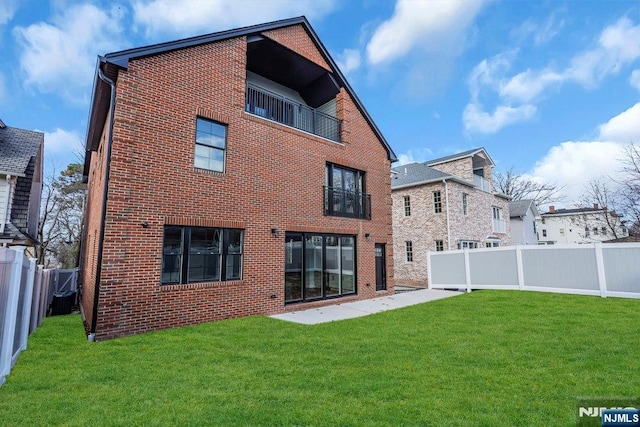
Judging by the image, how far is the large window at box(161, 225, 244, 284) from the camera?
739 centimetres

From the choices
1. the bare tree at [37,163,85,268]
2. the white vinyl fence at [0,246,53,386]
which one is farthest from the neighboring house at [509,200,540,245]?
the bare tree at [37,163,85,268]

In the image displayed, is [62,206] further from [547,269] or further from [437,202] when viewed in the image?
[547,269]

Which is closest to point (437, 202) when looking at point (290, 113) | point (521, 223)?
point (290, 113)

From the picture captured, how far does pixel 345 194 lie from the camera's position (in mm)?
11797

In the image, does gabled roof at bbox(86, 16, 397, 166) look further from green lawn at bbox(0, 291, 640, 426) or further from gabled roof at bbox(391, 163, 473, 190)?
gabled roof at bbox(391, 163, 473, 190)

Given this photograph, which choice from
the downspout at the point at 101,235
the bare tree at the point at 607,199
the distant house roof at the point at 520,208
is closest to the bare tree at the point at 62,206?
the downspout at the point at 101,235

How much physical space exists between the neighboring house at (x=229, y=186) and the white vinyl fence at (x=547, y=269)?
3.74 meters

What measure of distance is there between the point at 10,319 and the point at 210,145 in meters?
5.39

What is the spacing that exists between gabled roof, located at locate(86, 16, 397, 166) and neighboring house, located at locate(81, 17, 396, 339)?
0.04 metres

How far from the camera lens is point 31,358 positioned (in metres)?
5.13

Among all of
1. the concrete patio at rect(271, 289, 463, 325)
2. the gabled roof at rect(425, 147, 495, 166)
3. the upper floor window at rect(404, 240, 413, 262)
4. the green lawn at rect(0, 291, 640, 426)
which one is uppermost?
the gabled roof at rect(425, 147, 495, 166)

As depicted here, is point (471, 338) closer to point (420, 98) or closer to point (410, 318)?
point (410, 318)

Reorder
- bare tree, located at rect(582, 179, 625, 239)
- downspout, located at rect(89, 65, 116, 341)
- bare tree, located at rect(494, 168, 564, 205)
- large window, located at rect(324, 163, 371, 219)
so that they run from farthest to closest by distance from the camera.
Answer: bare tree, located at rect(494, 168, 564, 205) < bare tree, located at rect(582, 179, 625, 239) < large window, located at rect(324, 163, 371, 219) < downspout, located at rect(89, 65, 116, 341)

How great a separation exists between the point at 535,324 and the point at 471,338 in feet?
7.20
